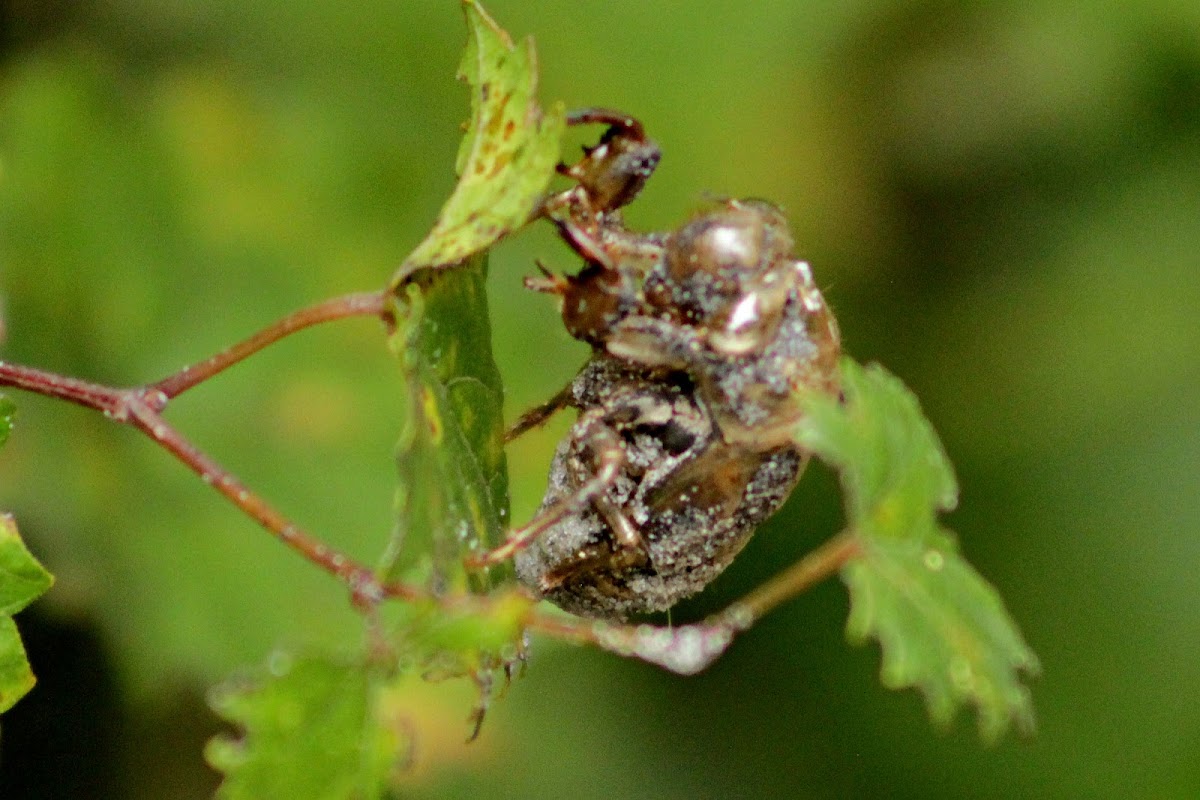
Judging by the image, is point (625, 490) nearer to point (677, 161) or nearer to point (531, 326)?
point (531, 326)

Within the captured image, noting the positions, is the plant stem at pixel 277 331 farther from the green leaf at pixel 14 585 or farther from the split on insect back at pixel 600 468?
the green leaf at pixel 14 585

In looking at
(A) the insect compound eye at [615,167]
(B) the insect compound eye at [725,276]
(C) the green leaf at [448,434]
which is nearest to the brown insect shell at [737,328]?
(B) the insect compound eye at [725,276]

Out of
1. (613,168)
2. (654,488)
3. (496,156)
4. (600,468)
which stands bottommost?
(654,488)

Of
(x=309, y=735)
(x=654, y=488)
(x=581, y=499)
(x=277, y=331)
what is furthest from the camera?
(x=654, y=488)

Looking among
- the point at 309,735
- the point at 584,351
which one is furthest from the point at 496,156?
the point at 584,351

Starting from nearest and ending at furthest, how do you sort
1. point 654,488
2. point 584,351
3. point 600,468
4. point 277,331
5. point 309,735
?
1. point 309,735
2. point 277,331
3. point 600,468
4. point 654,488
5. point 584,351

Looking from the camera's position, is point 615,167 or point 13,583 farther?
point 615,167

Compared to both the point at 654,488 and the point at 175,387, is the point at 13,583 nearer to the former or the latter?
the point at 175,387

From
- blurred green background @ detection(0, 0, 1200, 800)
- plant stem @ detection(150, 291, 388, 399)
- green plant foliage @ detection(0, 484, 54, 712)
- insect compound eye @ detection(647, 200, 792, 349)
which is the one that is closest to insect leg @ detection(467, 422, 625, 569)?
insect compound eye @ detection(647, 200, 792, 349)
